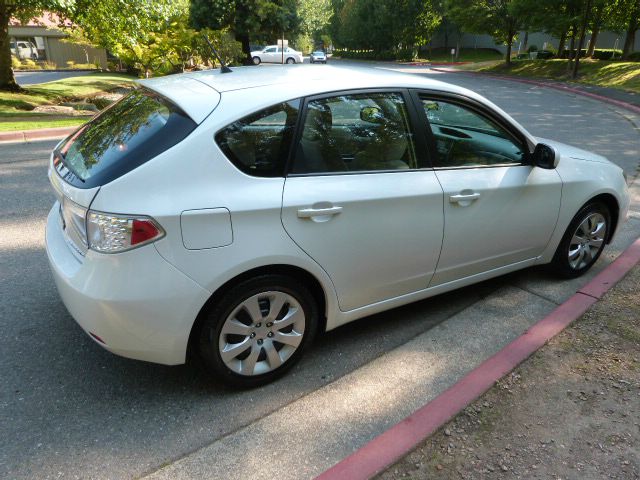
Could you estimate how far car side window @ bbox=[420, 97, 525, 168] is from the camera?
3.26 metres

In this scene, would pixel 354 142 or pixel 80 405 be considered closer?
pixel 80 405

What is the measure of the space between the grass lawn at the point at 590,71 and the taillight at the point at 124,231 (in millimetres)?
24207

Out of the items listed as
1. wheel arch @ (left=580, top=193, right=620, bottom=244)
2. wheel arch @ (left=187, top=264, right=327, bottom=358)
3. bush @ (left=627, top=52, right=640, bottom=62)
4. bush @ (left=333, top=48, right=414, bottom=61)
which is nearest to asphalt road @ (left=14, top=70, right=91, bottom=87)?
wheel arch @ (left=187, top=264, right=327, bottom=358)

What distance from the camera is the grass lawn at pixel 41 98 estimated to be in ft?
38.5

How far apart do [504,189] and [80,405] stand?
2.92 meters

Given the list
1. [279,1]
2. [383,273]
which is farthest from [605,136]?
[279,1]

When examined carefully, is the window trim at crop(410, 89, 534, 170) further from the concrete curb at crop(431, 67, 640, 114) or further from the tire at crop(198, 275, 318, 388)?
the concrete curb at crop(431, 67, 640, 114)

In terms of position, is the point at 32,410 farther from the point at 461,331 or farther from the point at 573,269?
the point at 573,269

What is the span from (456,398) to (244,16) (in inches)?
1137

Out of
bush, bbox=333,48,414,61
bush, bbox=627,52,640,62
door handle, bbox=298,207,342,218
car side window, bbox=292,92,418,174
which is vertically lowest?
bush, bbox=333,48,414,61

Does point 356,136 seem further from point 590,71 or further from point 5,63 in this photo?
point 590,71

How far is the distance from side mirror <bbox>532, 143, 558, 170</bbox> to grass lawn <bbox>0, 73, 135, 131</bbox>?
402 inches

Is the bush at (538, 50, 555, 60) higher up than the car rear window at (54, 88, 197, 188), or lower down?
lower down

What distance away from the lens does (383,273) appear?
119 inches
